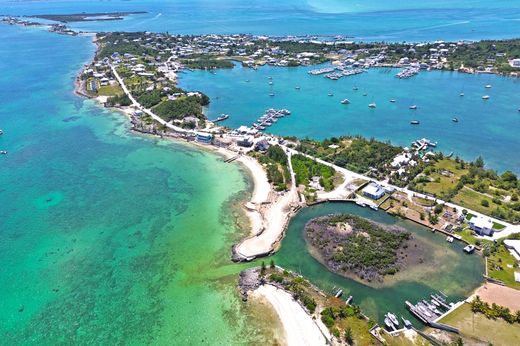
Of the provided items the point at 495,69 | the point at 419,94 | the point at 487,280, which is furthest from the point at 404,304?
the point at 495,69

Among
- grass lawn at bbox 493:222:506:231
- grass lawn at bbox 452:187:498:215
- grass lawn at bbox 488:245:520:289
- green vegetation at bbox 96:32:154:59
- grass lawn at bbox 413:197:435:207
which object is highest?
green vegetation at bbox 96:32:154:59

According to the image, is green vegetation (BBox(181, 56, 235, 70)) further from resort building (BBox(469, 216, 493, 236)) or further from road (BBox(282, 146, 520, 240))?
resort building (BBox(469, 216, 493, 236))

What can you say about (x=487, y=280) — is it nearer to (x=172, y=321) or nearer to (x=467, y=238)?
(x=467, y=238)

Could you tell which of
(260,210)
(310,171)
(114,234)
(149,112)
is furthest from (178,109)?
(260,210)

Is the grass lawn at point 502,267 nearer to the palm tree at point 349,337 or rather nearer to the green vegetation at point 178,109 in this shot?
the palm tree at point 349,337

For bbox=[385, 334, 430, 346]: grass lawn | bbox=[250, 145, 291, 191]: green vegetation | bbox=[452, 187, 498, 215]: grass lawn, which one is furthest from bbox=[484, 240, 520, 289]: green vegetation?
bbox=[250, 145, 291, 191]: green vegetation

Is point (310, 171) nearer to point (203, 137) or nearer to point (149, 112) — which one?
point (203, 137)
